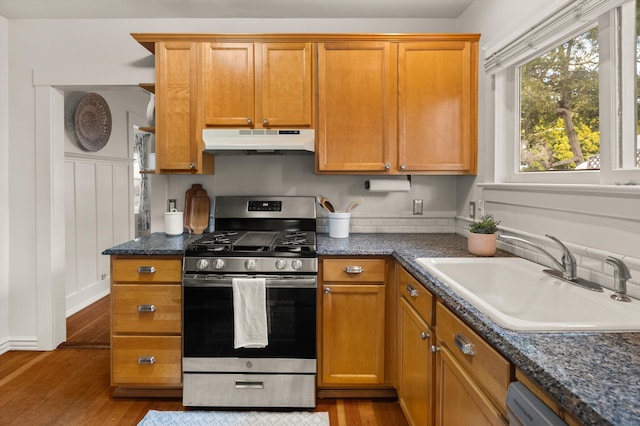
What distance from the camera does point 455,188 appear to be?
2.98 metres

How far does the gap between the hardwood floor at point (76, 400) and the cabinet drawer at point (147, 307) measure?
0.46m

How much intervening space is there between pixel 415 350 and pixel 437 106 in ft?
5.11

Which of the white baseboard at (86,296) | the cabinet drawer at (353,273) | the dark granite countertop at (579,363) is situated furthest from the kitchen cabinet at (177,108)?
the white baseboard at (86,296)

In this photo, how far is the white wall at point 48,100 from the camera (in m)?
2.89

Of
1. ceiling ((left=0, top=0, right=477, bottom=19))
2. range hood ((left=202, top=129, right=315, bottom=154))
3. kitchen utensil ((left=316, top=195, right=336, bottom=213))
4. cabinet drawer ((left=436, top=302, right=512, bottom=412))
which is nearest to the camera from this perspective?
cabinet drawer ((left=436, top=302, right=512, bottom=412))

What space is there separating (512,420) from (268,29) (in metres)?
2.81

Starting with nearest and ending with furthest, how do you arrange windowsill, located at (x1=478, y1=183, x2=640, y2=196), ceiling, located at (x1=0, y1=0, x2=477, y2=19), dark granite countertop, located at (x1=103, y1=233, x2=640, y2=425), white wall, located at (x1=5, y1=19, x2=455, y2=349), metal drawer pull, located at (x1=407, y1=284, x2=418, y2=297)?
dark granite countertop, located at (x1=103, y1=233, x2=640, y2=425) → windowsill, located at (x1=478, y1=183, x2=640, y2=196) → metal drawer pull, located at (x1=407, y1=284, x2=418, y2=297) → ceiling, located at (x1=0, y1=0, x2=477, y2=19) → white wall, located at (x1=5, y1=19, x2=455, y2=349)

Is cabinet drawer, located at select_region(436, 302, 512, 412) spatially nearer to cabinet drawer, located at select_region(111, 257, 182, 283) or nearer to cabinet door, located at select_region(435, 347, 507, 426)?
cabinet door, located at select_region(435, 347, 507, 426)

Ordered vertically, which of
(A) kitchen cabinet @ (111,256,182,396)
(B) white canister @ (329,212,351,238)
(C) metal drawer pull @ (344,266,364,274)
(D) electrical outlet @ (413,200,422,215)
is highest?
(D) electrical outlet @ (413,200,422,215)

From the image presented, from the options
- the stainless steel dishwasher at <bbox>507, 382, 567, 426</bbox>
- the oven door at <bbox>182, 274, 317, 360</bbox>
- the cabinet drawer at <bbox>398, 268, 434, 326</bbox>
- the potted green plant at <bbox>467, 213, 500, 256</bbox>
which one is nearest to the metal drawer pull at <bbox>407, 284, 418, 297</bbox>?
the cabinet drawer at <bbox>398, 268, 434, 326</bbox>

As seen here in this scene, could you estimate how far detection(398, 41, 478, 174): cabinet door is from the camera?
2582 millimetres

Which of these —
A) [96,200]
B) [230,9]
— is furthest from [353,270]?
[96,200]

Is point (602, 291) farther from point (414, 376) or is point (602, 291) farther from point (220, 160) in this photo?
point (220, 160)

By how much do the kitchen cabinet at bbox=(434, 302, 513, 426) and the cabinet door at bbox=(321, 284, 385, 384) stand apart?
0.73 meters
